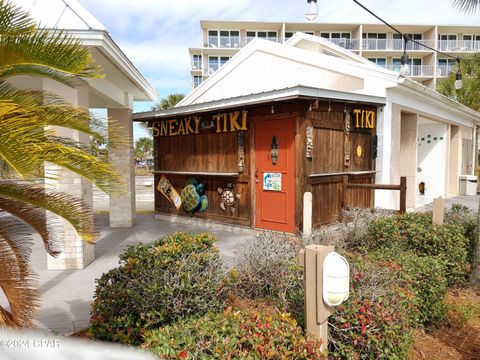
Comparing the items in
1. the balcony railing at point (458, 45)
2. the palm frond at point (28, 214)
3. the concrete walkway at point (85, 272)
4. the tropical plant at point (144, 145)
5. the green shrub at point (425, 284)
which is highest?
the balcony railing at point (458, 45)

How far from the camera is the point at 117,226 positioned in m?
9.75

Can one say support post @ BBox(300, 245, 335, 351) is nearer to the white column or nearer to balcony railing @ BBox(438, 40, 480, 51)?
the white column

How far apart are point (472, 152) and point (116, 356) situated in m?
19.8

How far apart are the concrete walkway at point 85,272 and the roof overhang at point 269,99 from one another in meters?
2.85

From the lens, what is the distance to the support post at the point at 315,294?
245 centimetres

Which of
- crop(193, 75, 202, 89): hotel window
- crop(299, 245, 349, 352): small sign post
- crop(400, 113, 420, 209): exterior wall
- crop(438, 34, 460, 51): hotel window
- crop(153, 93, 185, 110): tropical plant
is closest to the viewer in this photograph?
crop(299, 245, 349, 352): small sign post

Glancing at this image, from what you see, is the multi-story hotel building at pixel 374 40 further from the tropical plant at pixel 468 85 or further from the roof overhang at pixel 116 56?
the roof overhang at pixel 116 56

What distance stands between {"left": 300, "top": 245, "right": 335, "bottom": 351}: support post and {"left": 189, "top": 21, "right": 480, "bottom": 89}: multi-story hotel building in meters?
37.0

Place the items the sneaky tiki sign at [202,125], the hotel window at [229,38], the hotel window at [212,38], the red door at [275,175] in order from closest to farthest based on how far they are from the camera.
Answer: the red door at [275,175] → the sneaky tiki sign at [202,125] → the hotel window at [229,38] → the hotel window at [212,38]

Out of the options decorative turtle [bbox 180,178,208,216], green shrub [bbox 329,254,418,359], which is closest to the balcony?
decorative turtle [bbox 180,178,208,216]

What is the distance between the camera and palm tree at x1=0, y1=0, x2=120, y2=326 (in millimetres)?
2521

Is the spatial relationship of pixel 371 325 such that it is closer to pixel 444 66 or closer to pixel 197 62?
pixel 197 62

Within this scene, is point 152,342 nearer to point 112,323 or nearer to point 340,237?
point 112,323

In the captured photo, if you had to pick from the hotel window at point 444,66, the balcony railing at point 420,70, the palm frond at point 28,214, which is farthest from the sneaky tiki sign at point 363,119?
the hotel window at point 444,66
